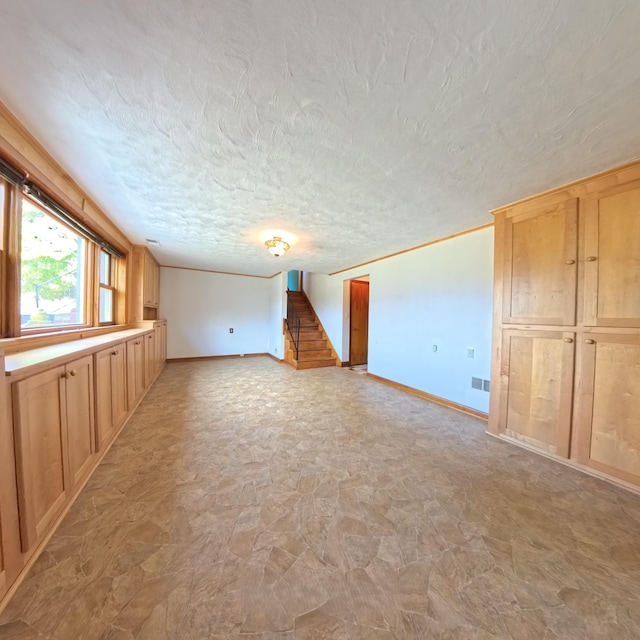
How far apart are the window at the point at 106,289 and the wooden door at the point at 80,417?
211cm

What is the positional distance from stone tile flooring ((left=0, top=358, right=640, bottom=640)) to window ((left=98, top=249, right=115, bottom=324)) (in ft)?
6.95

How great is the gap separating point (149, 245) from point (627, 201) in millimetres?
5702

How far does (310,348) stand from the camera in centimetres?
627

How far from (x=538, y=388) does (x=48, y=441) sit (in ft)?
12.0

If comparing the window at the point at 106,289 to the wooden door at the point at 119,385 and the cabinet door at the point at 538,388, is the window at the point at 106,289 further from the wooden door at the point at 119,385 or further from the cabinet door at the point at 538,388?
the cabinet door at the point at 538,388

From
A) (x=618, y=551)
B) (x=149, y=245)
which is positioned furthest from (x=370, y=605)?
(x=149, y=245)

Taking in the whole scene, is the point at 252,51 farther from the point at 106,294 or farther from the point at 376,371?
the point at 376,371

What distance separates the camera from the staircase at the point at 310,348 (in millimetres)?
5902

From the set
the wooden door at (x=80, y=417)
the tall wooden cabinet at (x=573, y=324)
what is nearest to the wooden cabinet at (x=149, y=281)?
the wooden door at (x=80, y=417)

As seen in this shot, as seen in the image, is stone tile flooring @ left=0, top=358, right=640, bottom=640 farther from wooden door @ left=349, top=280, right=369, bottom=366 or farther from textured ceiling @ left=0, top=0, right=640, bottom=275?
wooden door @ left=349, top=280, right=369, bottom=366

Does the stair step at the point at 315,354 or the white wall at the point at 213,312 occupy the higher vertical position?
the white wall at the point at 213,312

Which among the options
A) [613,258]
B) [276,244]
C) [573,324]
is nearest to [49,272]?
[276,244]

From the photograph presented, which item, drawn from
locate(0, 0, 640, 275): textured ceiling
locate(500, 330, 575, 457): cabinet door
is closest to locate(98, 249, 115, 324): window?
locate(0, 0, 640, 275): textured ceiling

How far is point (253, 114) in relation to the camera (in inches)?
55.7
